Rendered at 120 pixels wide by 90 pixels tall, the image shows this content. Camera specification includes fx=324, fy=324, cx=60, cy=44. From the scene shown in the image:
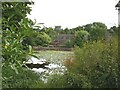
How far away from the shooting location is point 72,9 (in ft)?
25.8

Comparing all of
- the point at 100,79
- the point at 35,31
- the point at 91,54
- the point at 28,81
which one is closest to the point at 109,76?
the point at 100,79

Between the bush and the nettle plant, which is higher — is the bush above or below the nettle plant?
below

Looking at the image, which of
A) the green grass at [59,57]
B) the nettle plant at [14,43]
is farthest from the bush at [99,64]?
the nettle plant at [14,43]

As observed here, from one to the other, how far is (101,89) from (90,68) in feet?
1.29

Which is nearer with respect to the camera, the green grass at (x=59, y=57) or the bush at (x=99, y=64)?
the bush at (x=99, y=64)

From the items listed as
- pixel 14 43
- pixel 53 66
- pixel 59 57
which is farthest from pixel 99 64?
pixel 59 57

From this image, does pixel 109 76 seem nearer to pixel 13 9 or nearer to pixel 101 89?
pixel 101 89

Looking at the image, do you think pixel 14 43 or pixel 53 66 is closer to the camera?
pixel 14 43

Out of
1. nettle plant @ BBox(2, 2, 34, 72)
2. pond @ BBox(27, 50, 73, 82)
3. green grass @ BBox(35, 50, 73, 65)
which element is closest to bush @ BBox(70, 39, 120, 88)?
pond @ BBox(27, 50, 73, 82)

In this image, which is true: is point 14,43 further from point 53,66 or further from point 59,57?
point 59,57

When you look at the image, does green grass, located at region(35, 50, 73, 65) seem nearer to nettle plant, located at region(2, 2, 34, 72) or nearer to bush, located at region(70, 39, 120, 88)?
bush, located at region(70, 39, 120, 88)

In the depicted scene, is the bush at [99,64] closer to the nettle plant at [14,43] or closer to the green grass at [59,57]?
the green grass at [59,57]

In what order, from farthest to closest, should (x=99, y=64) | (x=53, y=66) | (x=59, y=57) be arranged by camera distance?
(x=59, y=57)
(x=53, y=66)
(x=99, y=64)

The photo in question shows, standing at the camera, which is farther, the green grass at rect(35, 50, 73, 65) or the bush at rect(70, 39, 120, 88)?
the green grass at rect(35, 50, 73, 65)
